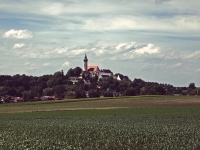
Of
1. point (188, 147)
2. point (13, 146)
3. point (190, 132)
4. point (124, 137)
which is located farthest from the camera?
point (190, 132)

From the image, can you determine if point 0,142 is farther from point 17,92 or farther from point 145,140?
point 17,92

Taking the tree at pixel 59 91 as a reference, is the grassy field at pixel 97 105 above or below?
below

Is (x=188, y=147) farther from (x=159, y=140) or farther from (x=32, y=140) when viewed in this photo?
(x=32, y=140)

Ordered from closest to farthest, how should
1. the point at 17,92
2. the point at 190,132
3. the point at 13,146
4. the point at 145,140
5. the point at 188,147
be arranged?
the point at 188,147, the point at 13,146, the point at 145,140, the point at 190,132, the point at 17,92

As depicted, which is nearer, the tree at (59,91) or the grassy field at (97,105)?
the grassy field at (97,105)

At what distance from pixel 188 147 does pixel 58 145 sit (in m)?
8.51

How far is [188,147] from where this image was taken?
2592 centimetres

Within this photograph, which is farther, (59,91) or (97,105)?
(59,91)

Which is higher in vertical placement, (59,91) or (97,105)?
(59,91)

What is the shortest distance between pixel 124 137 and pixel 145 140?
8.16ft

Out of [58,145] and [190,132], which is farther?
[190,132]

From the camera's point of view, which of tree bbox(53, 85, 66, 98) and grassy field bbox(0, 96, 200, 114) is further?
tree bbox(53, 85, 66, 98)

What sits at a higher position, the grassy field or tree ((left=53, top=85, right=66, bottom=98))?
tree ((left=53, top=85, right=66, bottom=98))

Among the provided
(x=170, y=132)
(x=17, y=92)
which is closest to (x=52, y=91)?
(x=17, y=92)
